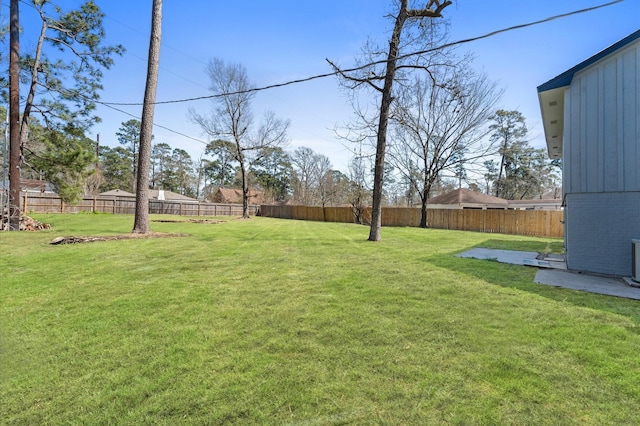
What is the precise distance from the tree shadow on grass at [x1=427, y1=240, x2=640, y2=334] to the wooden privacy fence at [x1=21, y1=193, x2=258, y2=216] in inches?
752

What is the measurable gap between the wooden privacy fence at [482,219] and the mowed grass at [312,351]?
1147 centimetres

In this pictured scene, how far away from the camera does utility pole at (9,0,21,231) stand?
10438 mm

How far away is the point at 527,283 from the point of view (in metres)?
4.42

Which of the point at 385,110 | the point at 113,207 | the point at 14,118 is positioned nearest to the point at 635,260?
the point at 385,110

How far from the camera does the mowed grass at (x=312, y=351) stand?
1723mm

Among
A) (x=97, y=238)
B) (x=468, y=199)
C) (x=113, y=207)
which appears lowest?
(x=97, y=238)

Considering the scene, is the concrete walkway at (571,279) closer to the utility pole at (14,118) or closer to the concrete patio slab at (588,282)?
the concrete patio slab at (588,282)

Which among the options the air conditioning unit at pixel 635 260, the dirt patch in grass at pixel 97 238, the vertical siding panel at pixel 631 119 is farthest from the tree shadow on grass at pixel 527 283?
the dirt patch in grass at pixel 97 238

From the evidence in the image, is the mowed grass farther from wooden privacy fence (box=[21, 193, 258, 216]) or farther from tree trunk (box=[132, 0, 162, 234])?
wooden privacy fence (box=[21, 193, 258, 216])

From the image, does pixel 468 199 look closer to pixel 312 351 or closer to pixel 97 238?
pixel 97 238

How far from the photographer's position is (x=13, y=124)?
10.5m

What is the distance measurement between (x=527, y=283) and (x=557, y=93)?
4.85 meters

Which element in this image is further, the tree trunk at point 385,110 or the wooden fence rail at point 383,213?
the wooden fence rail at point 383,213

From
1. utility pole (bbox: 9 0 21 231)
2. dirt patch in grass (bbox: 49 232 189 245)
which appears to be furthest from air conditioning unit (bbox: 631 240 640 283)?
utility pole (bbox: 9 0 21 231)
